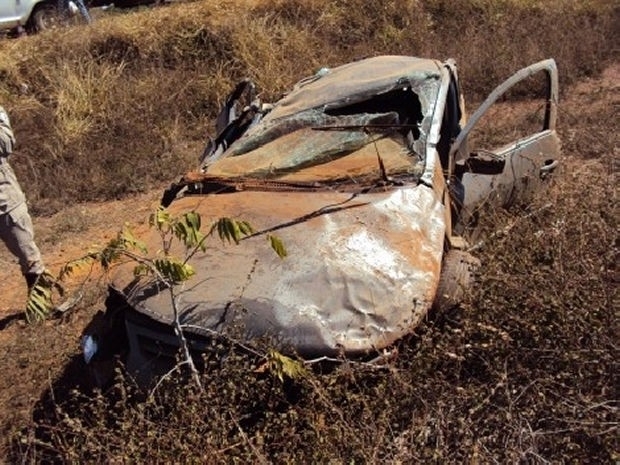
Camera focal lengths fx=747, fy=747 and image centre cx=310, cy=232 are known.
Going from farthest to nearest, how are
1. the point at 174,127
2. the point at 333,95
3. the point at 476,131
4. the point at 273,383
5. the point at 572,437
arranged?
the point at 174,127 → the point at 476,131 → the point at 333,95 → the point at 273,383 → the point at 572,437

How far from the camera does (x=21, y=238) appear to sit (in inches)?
212

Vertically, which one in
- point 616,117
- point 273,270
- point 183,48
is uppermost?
point 273,270

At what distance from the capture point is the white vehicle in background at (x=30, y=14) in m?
13.2

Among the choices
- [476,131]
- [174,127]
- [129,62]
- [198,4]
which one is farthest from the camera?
[198,4]

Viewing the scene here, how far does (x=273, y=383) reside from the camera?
3.08 metres

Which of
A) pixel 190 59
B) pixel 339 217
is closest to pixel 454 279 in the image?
pixel 339 217

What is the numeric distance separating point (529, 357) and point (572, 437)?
45 centimetres

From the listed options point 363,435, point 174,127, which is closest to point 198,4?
point 174,127

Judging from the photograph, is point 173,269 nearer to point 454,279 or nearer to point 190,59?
point 454,279

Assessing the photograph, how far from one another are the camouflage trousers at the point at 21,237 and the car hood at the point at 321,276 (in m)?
1.98

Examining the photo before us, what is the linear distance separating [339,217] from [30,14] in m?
11.9

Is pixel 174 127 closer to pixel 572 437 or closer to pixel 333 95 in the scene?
pixel 333 95

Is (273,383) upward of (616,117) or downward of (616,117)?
upward

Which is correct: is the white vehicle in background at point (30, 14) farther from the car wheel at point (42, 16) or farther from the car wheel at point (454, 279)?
the car wheel at point (454, 279)
